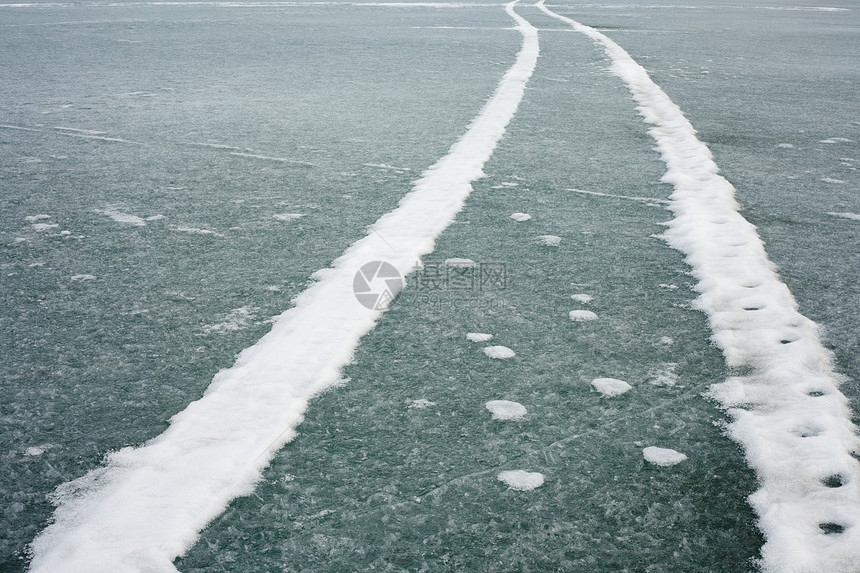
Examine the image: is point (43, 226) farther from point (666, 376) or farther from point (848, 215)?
point (848, 215)

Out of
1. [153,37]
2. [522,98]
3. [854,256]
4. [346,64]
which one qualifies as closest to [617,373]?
[854,256]

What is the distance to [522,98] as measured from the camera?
6.08m

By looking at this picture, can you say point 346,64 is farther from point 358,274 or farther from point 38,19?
point 38,19

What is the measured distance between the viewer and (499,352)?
1956 mm

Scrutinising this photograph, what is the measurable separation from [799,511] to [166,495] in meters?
1.07

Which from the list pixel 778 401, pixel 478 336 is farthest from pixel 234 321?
pixel 778 401

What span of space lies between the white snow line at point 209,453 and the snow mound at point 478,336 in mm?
260

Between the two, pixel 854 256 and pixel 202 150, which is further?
pixel 202 150

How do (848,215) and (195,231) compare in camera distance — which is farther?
(848,215)

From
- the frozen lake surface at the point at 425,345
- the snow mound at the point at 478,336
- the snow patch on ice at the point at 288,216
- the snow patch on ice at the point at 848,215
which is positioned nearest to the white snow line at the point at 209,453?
the frozen lake surface at the point at 425,345

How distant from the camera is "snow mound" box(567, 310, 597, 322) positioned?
2.15m

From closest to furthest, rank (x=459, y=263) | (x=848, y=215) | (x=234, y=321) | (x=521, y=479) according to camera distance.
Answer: (x=521, y=479), (x=234, y=321), (x=459, y=263), (x=848, y=215)
